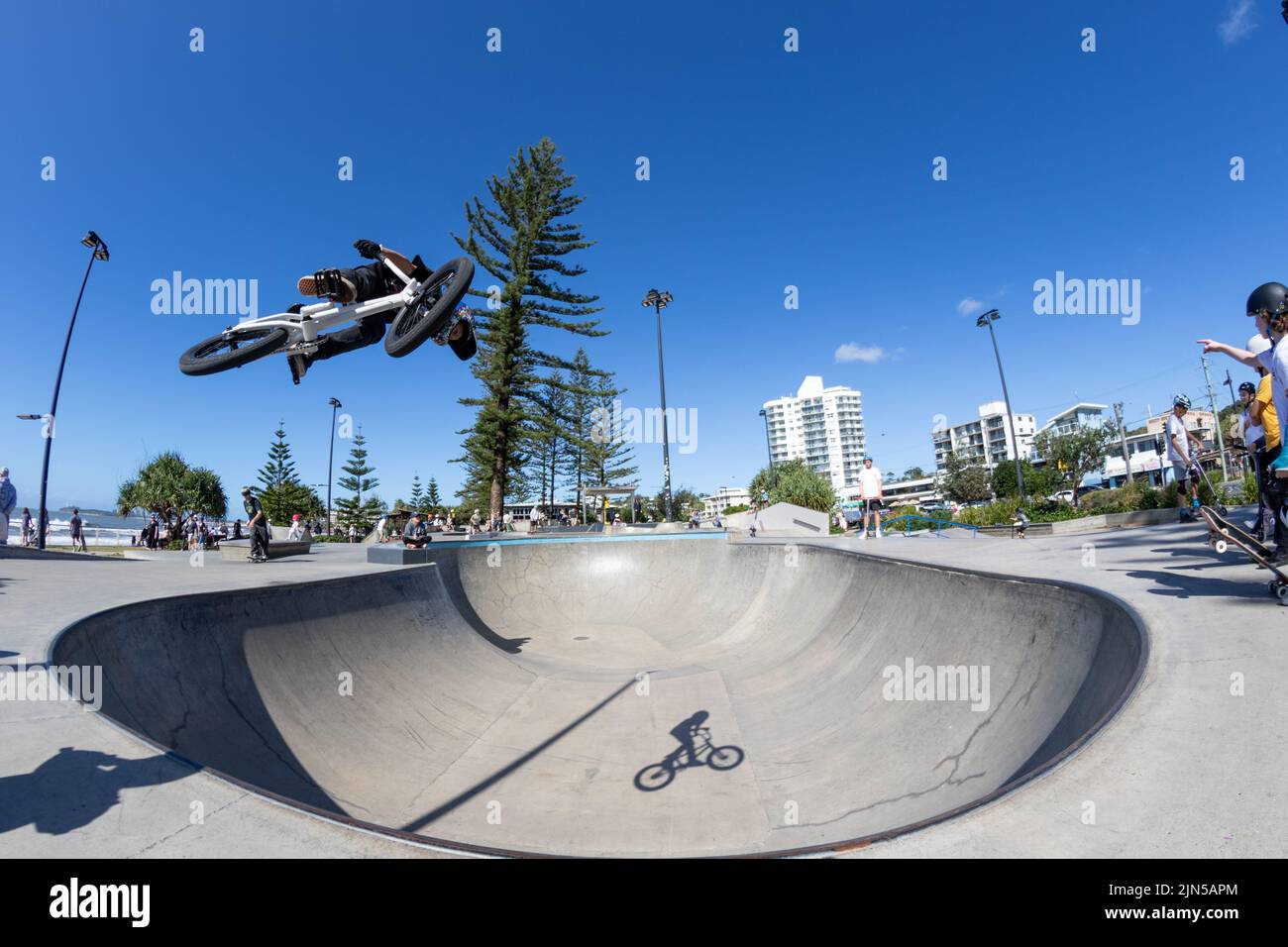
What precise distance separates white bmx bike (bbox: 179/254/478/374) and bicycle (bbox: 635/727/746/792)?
4638mm

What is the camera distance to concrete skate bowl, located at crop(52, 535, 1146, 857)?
135 inches

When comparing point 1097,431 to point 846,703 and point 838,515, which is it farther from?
point 846,703

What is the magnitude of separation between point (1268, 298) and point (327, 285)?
8021 mm

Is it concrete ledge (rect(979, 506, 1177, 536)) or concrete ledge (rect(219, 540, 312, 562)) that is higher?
concrete ledge (rect(219, 540, 312, 562))

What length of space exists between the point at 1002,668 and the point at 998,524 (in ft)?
58.3

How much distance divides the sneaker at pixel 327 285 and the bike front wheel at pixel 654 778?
5.73 metres

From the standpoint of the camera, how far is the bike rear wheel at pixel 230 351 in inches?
251

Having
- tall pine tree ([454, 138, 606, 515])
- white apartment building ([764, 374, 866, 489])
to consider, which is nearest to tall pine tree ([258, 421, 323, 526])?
tall pine tree ([454, 138, 606, 515])

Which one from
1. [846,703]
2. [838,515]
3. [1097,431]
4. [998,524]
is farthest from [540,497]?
[1097,431]

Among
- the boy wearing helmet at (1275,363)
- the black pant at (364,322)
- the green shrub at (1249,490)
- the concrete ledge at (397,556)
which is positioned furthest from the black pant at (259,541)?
the green shrub at (1249,490)

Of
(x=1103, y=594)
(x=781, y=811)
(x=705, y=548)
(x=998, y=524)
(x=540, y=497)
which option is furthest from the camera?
(x=540, y=497)

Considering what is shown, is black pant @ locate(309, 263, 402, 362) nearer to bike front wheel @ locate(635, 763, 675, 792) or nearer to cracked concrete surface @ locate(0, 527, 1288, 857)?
cracked concrete surface @ locate(0, 527, 1288, 857)
